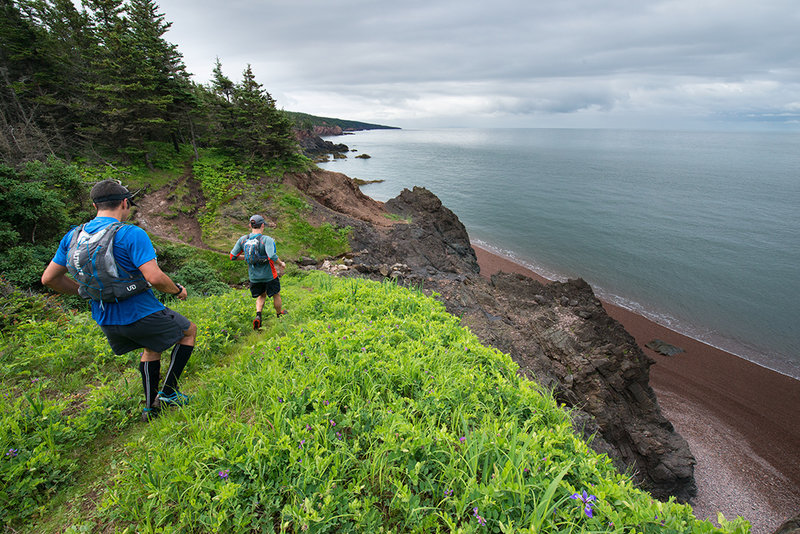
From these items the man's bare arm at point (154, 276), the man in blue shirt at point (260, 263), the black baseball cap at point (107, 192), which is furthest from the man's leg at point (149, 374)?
the man in blue shirt at point (260, 263)

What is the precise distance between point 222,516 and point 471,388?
2.75 m

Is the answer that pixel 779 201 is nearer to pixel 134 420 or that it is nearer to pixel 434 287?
pixel 434 287

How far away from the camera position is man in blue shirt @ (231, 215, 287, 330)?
6955 millimetres

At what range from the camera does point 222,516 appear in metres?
2.36

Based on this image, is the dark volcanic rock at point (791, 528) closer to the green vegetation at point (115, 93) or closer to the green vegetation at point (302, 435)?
the green vegetation at point (302, 435)

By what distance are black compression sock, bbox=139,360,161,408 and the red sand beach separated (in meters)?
15.1

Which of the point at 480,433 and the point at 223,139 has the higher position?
the point at 223,139

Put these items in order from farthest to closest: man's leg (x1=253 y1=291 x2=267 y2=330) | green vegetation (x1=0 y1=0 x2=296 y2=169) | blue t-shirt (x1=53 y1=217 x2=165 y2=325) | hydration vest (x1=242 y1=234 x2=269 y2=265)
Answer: green vegetation (x1=0 y1=0 x2=296 y2=169) → hydration vest (x1=242 y1=234 x2=269 y2=265) → man's leg (x1=253 y1=291 x2=267 y2=330) → blue t-shirt (x1=53 y1=217 x2=165 y2=325)

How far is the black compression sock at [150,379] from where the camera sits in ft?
12.8

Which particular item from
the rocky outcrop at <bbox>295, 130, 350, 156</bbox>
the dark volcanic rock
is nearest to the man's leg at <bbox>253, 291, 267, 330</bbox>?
the dark volcanic rock

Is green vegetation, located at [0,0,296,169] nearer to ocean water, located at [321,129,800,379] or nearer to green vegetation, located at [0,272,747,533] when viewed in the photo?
green vegetation, located at [0,272,747,533]

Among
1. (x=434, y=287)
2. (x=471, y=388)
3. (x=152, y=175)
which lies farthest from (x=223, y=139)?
(x=471, y=388)

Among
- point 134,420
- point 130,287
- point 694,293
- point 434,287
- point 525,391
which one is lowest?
point 694,293

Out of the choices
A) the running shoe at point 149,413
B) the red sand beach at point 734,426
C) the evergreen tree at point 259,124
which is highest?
the evergreen tree at point 259,124
